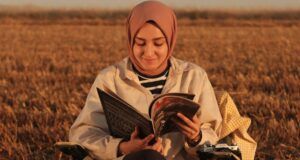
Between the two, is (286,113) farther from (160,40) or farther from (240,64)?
(240,64)

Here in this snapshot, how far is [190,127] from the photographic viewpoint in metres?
3.15

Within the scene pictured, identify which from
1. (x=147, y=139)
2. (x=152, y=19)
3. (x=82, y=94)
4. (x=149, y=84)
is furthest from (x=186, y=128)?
(x=82, y=94)

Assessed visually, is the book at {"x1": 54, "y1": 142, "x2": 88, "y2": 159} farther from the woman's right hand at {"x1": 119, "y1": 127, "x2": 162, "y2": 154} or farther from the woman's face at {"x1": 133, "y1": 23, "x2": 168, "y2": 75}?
the woman's face at {"x1": 133, "y1": 23, "x2": 168, "y2": 75}

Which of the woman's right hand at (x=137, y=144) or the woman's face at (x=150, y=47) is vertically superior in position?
the woman's face at (x=150, y=47)

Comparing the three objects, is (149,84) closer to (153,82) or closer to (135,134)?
(153,82)

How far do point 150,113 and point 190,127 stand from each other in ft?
A: 0.96

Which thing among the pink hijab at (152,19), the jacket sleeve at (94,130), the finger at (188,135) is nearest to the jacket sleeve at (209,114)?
the finger at (188,135)

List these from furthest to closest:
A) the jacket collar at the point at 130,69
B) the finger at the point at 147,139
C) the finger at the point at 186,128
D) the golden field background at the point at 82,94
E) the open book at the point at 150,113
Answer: the golden field background at the point at 82,94 < the jacket collar at the point at 130,69 < the finger at the point at 186,128 < the finger at the point at 147,139 < the open book at the point at 150,113

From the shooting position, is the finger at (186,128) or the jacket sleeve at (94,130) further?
the jacket sleeve at (94,130)

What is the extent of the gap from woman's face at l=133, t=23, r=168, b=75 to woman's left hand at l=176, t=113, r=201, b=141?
1.44 feet

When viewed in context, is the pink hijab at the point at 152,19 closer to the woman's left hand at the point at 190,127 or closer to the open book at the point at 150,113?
the open book at the point at 150,113

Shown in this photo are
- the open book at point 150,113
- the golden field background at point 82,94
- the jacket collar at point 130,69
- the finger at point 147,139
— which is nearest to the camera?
the open book at point 150,113

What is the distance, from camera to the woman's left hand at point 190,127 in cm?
310

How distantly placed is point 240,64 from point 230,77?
7.56 feet
